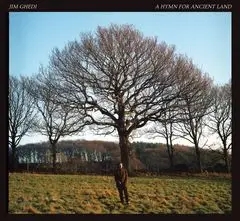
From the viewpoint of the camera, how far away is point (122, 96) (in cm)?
1156

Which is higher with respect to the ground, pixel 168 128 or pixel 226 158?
pixel 168 128

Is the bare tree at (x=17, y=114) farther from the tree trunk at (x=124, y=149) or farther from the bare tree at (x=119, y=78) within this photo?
the tree trunk at (x=124, y=149)

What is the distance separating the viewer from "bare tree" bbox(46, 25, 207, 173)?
11500 millimetres

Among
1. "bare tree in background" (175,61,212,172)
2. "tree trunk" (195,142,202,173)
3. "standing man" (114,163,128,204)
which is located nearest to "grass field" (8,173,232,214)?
"standing man" (114,163,128,204)

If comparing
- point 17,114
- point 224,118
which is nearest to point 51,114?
point 17,114

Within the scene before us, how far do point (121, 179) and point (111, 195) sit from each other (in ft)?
1.23

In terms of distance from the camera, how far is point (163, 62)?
1158 centimetres

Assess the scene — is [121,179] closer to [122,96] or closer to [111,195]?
[111,195]

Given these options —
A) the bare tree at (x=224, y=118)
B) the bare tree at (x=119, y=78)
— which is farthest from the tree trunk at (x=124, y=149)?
the bare tree at (x=224, y=118)

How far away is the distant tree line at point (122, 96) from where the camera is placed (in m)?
11.5

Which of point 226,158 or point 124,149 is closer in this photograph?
point 226,158
